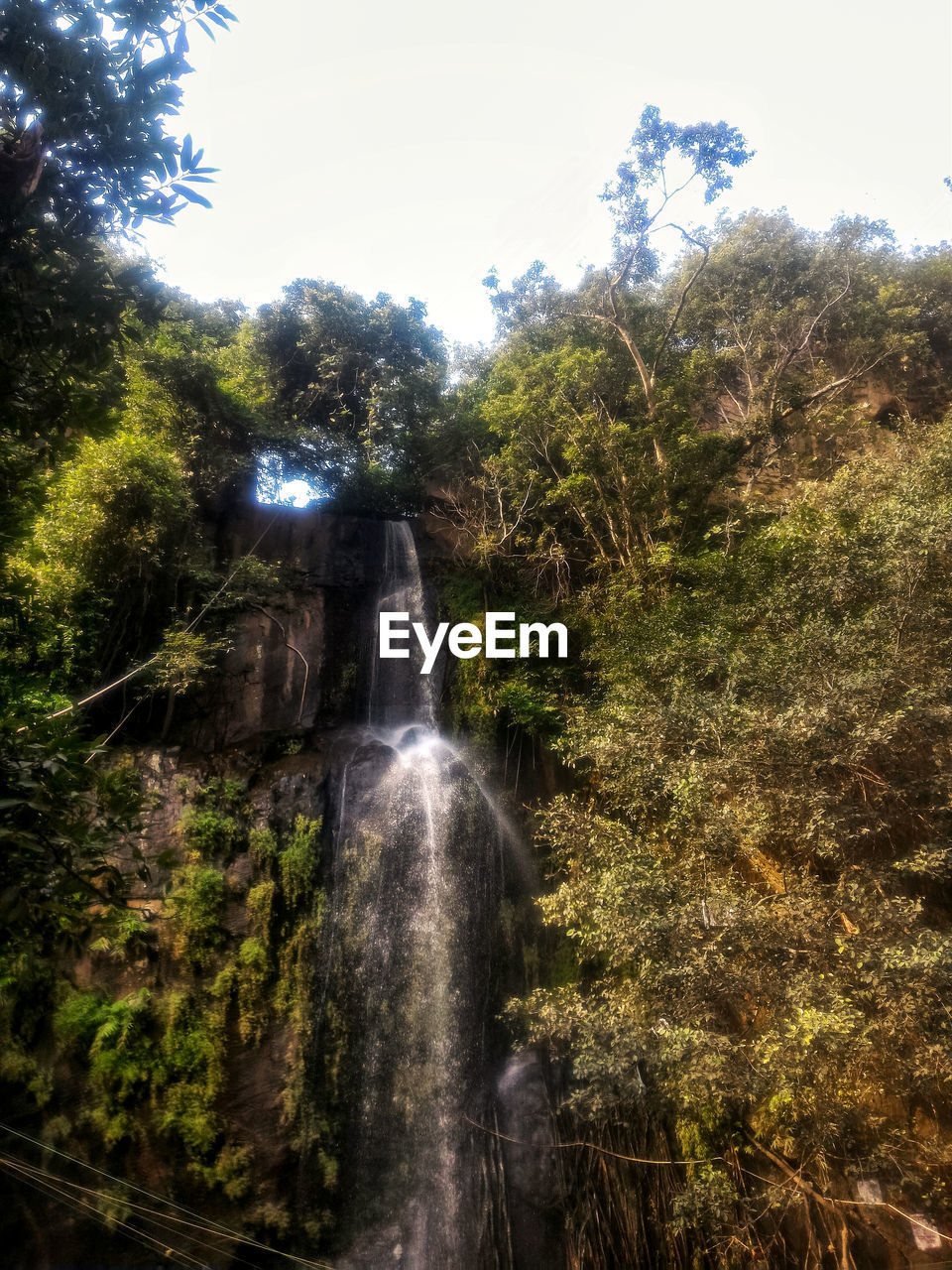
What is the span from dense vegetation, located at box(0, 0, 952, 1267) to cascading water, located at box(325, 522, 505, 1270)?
654 millimetres

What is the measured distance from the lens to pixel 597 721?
25.6 feet

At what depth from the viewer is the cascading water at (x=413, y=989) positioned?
7180 mm

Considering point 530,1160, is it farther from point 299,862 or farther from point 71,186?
point 71,186

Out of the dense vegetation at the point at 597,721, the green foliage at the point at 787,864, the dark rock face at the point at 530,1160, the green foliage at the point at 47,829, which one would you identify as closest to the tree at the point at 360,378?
the dense vegetation at the point at 597,721

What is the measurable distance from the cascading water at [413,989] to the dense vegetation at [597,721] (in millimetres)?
654

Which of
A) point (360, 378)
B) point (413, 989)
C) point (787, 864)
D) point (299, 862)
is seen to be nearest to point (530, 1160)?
point (413, 989)

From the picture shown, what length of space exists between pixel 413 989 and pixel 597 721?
448 centimetres

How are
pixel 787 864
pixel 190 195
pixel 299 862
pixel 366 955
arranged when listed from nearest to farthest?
pixel 190 195 < pixel 787 864 < pixel 366 955 < pixel 299 862

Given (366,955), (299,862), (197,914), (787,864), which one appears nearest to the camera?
(787,864)

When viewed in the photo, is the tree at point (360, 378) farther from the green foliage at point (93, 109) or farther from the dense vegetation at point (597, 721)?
the green foliage at point (93, 109)

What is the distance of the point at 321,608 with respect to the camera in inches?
457

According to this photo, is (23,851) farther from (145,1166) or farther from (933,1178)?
(933,1178)

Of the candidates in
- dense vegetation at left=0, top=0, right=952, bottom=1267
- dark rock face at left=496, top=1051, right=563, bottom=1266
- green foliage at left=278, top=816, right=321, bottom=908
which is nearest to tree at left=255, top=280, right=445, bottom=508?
dense vegetation at left=0, top=0, right=952, bottom=1267

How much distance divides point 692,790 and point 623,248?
1173 centimetres
